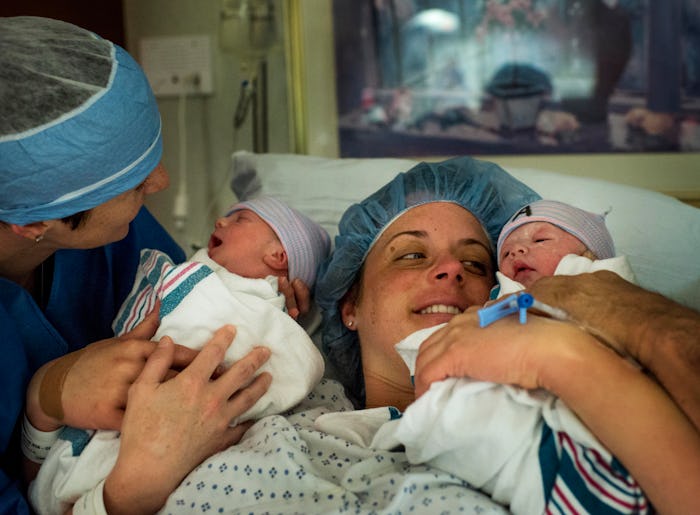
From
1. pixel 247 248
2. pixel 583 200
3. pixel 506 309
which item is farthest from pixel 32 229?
pixel 583 200

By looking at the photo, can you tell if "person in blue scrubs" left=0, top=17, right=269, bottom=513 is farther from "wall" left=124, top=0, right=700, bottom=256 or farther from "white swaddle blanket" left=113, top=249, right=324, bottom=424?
"wall" left=124, top=0, right=700, bottom=256

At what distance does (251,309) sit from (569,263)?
66cm

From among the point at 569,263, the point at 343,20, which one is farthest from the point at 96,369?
the point at 343,20

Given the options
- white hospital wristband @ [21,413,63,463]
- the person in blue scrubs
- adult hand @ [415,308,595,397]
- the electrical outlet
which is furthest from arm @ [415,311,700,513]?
the electrical outlet

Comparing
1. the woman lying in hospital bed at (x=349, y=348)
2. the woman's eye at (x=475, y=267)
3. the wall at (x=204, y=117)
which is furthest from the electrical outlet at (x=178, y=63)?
the woman's eye at (x=475, y=267)

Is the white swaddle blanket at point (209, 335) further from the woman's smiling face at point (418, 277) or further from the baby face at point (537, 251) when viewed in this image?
the baby face at point (537, 251)

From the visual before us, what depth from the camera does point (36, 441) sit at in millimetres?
1534

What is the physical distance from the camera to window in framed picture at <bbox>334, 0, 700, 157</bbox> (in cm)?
252

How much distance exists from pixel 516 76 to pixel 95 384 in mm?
1822

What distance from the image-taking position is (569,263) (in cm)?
151

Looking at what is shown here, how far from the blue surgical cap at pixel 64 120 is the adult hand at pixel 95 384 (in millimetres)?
278

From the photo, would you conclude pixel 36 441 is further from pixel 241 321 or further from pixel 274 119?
pixel 274 119

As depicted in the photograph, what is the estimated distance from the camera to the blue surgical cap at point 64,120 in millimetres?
1362

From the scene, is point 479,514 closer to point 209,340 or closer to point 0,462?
point 209,340
